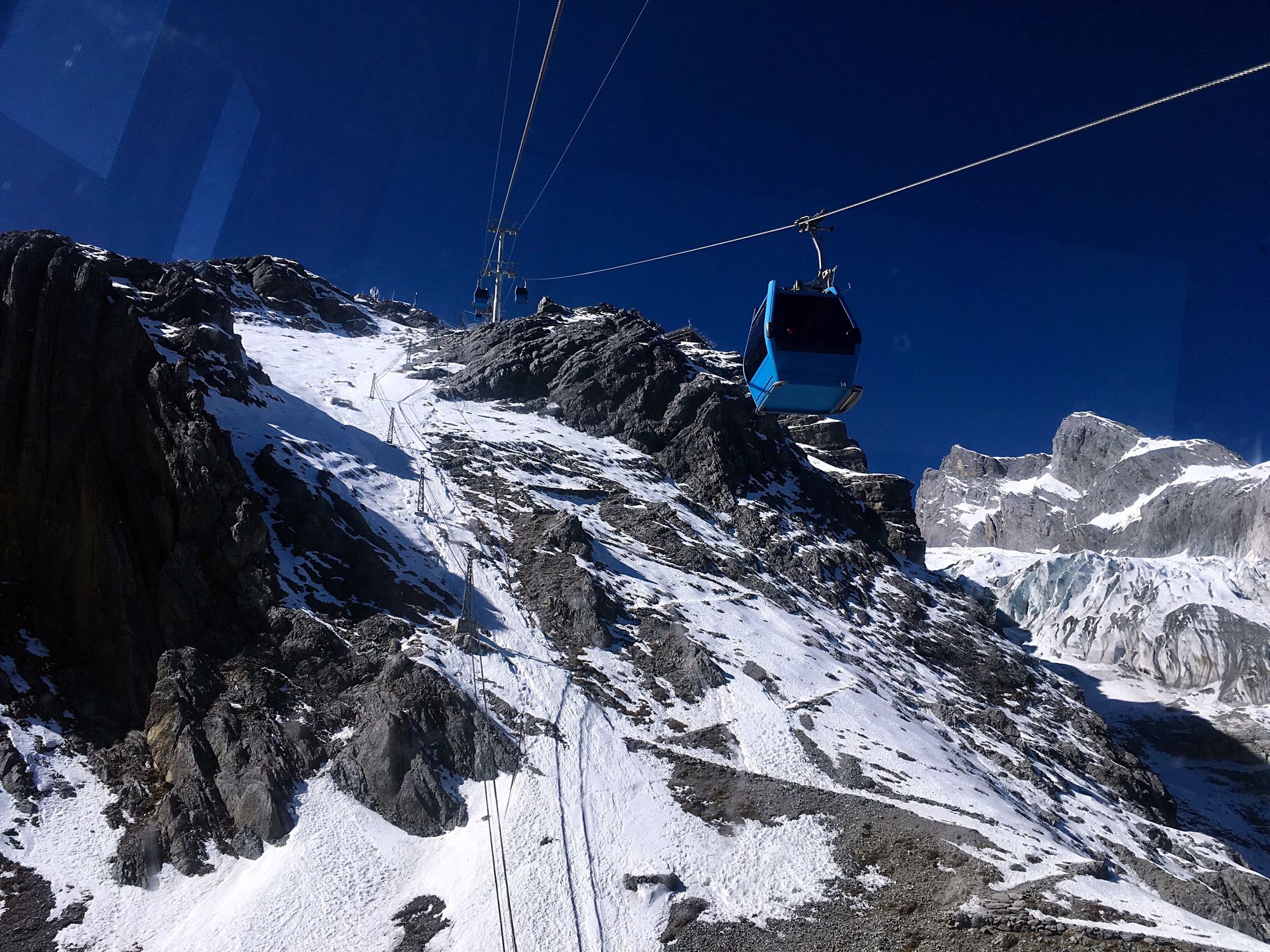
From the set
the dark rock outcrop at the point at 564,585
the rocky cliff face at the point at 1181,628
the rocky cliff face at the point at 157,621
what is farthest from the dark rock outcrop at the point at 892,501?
the rocky cliff face at the point at 157,621

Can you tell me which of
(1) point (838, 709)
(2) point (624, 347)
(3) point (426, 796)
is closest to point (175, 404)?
(3) point (426, 796)

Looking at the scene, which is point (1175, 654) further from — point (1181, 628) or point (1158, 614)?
point (1158, 614)

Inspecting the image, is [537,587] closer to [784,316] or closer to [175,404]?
[175,404]

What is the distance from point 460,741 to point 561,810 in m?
4.57

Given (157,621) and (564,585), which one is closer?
(157,621)

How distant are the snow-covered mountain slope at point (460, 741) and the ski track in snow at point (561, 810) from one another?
12 centimetres

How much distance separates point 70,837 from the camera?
18.4m

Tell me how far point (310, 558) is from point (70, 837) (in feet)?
47.8

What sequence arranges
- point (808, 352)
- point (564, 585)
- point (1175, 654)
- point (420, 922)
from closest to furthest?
point (420, 922), point (808, 352), point (564, 585), point (1175, 654)

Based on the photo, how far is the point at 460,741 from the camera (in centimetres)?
2530

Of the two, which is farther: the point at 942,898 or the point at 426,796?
the point at 426,796

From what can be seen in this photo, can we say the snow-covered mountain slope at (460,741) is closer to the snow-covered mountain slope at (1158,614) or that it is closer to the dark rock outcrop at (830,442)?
the dark rock outcrop at (830,442)

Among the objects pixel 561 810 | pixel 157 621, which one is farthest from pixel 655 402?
pixel 157 621

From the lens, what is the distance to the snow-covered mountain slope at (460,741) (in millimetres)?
18844
